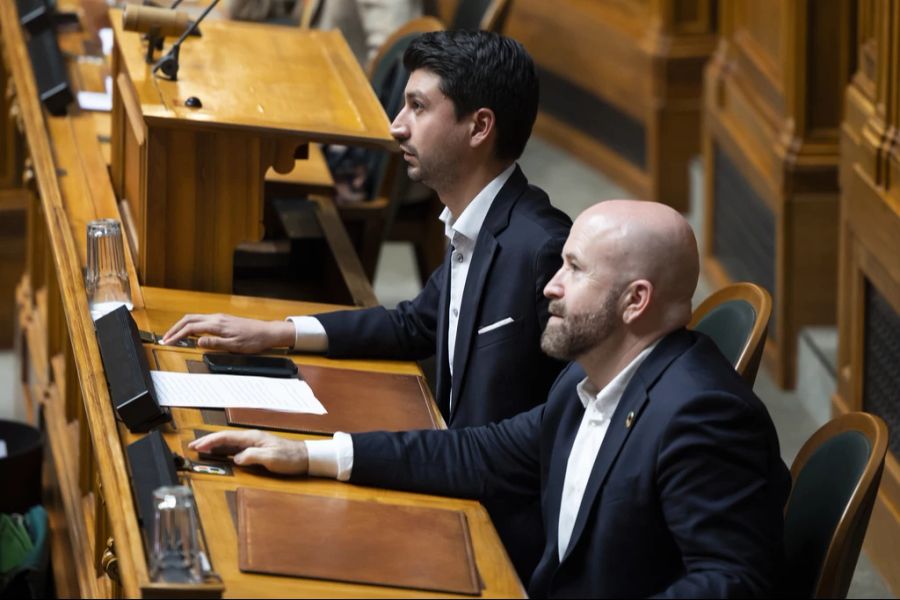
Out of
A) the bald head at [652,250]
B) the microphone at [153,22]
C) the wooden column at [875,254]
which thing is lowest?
the wooden column at [875,254]

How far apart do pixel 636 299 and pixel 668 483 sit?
0.28 metres

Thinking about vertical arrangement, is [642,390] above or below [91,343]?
above

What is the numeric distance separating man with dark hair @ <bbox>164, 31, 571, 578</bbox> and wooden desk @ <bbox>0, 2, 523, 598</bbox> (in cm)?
19

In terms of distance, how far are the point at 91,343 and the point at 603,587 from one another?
3.90ft

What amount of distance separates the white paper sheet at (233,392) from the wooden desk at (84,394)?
5 centimetres

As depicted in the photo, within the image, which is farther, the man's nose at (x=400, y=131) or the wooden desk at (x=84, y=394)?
the man's nose at (x=400, y=131)

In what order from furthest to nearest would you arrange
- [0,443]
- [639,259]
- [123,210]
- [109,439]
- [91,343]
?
[0,443] → [123,210] → [91,343] → [109,439] → [639,259]

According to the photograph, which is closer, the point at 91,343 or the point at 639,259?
the point at 639,259

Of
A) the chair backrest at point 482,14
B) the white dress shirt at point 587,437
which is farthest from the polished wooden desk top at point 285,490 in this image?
the chair backrest at point 482,14

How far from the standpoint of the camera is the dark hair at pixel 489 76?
3.13 metres

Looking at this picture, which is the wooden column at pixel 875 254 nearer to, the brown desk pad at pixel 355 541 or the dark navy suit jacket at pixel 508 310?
the dark navy suit jacket at pixel 508 310

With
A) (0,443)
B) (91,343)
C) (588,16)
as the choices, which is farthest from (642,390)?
(588,16)

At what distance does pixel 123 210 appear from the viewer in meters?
3.97

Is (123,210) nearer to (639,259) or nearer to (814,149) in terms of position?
(639,259)
